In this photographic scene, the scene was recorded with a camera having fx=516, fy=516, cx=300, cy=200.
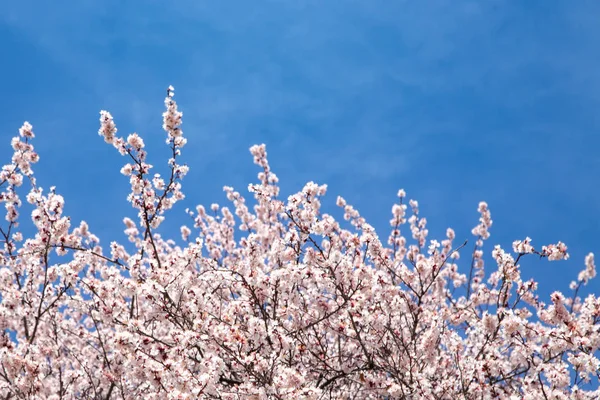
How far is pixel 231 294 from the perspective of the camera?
8.14 meters

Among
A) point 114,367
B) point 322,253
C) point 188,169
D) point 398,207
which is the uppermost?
point 398,207

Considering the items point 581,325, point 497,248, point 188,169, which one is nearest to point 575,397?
point 581,325

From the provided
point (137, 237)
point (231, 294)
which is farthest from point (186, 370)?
point (137, 237)

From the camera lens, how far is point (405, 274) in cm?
782

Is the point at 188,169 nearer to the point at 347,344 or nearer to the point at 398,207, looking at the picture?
the point at 347,344

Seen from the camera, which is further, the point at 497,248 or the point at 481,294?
the point at 481,294

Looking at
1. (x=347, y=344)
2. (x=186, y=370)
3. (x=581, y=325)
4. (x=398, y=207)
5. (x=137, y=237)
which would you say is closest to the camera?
(x=186, y=370)

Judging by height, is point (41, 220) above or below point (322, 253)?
above

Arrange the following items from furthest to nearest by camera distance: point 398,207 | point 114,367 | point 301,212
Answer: point 398,207 < point 114,367 < point 301,212

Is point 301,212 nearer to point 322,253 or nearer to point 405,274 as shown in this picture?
point 322,253

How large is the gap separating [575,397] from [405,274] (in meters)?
2.80

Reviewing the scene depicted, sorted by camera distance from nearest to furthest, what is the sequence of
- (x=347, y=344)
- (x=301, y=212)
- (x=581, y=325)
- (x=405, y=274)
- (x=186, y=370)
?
(x=186, y=370)
(x=581, y=325)
(x=301, y=212)
(x=405, y=274)
(x=347, y=344)

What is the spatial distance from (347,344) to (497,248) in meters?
3.42

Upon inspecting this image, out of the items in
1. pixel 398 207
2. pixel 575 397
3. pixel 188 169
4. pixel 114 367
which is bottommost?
pixel 575 397
